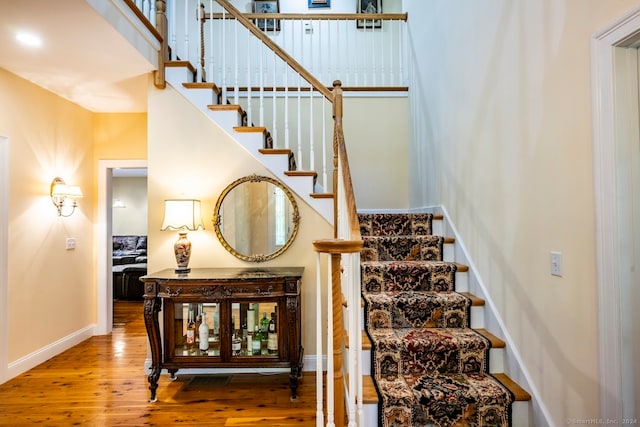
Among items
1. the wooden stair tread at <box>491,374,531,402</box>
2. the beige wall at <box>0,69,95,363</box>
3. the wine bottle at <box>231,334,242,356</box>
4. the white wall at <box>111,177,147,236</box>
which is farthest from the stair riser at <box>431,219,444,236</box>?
the white wall at <box>111,177,147,236</box>

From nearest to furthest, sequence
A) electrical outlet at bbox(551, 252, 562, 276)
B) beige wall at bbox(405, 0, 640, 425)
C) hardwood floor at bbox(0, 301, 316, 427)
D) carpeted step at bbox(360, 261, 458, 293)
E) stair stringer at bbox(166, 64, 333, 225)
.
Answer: beige wall at bbox(405, 0, 640, 425) → electrical outlet at bbox(551, 252, 562, 276) → hardwood floor at bbox(0, 301, 316, 427) → carpeted step at bbox(360, 261, 458, 293) → stair stringer at bbox(166, 64, 333, 225)

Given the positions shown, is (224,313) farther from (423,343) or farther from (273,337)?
(423,343)

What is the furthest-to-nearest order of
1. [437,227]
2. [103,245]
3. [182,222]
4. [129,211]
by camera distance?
[129,211] < [103,245] < [437,227] < [182,222]

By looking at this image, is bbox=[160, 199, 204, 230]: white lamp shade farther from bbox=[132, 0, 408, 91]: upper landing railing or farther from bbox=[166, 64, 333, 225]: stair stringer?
bbox=[132, 0, 408, 91]: upper landing railing

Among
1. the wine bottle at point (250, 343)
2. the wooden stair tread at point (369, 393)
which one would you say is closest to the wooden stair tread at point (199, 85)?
the wine bottle at point (250, 343)

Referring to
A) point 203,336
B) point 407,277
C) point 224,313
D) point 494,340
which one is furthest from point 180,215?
point 494,340

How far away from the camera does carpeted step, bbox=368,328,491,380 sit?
2.21 meters

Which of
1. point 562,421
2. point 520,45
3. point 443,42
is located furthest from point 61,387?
point 443,42

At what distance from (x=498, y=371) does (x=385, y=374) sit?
27.1 inches

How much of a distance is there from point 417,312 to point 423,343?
1.00 ft

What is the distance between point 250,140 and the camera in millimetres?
3301

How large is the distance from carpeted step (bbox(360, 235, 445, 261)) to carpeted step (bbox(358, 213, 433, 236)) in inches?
10.8

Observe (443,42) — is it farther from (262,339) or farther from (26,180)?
(26,180)

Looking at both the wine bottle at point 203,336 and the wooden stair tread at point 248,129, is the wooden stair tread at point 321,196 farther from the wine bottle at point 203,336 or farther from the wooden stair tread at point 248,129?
the wine bottle at point 203,336
